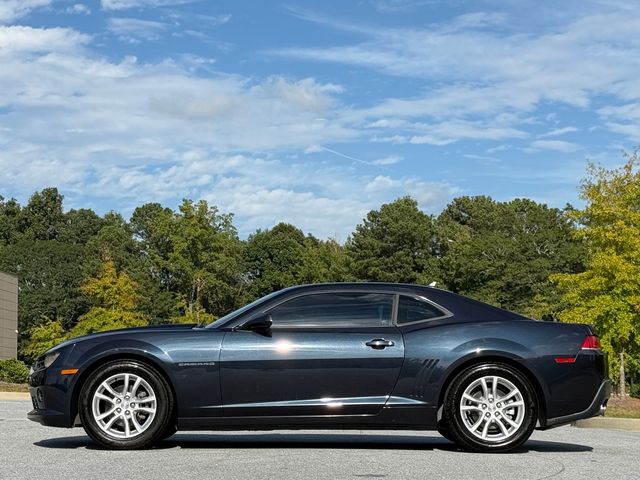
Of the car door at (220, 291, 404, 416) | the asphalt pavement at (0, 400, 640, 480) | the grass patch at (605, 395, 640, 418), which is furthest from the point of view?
the grass patch at (605, 395, 640, 418)

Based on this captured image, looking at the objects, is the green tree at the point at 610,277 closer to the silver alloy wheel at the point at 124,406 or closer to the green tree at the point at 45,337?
the silver alloy wheel at the point at 124,406

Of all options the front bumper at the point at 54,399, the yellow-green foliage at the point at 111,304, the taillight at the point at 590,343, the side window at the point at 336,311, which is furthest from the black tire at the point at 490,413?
the yellow-green foliage at the point at 111,304

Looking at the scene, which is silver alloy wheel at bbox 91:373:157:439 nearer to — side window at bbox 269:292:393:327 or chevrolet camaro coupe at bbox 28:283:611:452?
chevrolet camaro coupe at bbox 28:283:611:452

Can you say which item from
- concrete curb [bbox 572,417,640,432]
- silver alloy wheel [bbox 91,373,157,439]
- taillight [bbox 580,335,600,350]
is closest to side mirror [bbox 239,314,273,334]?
silver alloy wheel [bbox 91,373,157,439]

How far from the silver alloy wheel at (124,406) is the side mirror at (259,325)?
3.18ft

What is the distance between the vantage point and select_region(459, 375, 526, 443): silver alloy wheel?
8047 millimetres

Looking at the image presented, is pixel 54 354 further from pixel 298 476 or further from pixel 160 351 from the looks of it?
pixel 298 476

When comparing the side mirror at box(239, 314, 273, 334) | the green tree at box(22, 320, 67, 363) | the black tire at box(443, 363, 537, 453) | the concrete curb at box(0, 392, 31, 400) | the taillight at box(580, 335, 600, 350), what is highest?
the side mirror at box(239, 314, 273, 334)

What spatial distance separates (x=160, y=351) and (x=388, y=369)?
6.33 ft

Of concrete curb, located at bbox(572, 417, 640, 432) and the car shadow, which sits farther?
concrete curb, located at bbox(572, 417, 640, 432)

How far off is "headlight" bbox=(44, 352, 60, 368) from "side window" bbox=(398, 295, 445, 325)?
301cm

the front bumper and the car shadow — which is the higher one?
the front bumper

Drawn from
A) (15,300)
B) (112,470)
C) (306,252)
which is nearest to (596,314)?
(112,470)

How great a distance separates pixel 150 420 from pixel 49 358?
1100 mm
